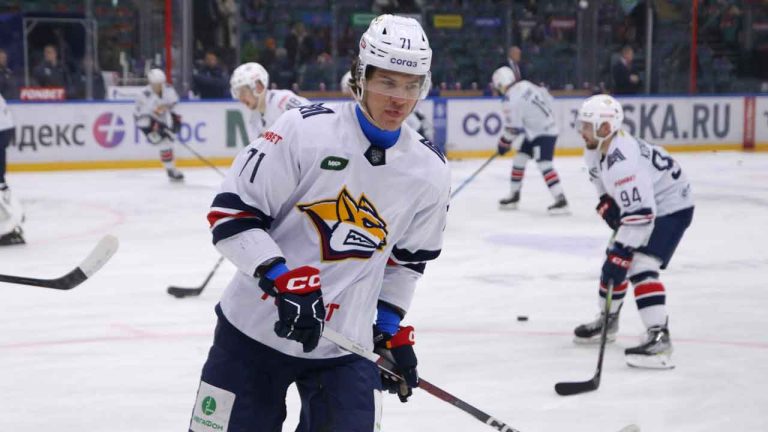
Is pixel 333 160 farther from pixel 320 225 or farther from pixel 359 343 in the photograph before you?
pixel 359 343

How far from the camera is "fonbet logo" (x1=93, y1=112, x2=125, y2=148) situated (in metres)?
13.0

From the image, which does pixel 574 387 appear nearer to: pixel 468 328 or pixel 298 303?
pixel 468 328

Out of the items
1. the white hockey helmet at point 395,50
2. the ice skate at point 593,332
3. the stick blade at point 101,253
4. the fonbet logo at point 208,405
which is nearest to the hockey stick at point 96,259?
the stick blade at point 101,253

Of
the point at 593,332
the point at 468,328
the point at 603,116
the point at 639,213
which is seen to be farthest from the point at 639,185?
the point at 468,328

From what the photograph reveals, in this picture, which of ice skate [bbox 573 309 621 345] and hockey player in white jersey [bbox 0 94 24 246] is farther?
hockey player in white jersey [bbox 0 94 24 246]

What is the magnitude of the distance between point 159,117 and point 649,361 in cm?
830

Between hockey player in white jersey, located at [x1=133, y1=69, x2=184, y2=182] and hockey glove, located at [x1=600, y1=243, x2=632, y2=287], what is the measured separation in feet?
25.5

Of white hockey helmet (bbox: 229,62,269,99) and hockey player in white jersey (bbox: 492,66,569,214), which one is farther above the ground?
white hockey helmet (bbox: 229,62,269,99)

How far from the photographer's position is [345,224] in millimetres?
2363

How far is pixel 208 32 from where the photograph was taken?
14680mm

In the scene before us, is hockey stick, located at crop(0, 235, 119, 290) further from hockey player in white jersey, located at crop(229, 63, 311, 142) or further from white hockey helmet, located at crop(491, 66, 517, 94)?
white hockey helmet, located at crop(491, 66, 517, 94)

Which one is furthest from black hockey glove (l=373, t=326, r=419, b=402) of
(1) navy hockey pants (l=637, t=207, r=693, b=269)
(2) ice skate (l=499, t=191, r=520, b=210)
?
(2) ice skate (l=499, t=191, r=520, b=210)

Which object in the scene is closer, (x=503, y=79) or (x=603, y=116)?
(x=603, y=116)

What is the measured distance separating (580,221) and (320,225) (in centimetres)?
731
